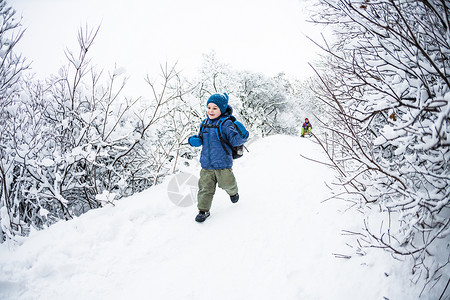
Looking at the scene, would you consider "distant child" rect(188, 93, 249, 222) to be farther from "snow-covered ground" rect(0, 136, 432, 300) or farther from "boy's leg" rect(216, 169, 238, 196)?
"snow-covered ground" rect(0, 136, 432, 300)

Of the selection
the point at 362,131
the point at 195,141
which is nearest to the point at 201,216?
the point at 195,141

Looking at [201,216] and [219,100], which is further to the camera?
[219,100]

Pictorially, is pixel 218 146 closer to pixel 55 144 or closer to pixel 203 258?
pixel 203 258

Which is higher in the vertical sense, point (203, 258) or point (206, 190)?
point (206, 190)

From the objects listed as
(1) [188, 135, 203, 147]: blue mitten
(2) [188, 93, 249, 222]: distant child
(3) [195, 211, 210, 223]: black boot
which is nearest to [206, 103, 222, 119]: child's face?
(2) [188, 93, 249, 222]: distant child

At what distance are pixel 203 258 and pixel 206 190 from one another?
977mm

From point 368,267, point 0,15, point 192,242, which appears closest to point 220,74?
point 0,15

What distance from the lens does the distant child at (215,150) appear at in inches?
114

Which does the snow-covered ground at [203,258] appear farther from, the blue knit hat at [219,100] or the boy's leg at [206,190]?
the blue knit hat at [219,100]

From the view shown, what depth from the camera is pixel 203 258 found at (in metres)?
2.19

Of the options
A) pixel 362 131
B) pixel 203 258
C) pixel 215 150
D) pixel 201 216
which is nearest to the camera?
pixel 362 131

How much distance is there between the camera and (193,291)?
1802 millimetres

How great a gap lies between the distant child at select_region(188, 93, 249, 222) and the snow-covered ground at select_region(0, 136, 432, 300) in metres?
0.37

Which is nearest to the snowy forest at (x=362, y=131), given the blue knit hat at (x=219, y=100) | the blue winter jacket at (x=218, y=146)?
the blue knit hat at (x=219, y=100)
